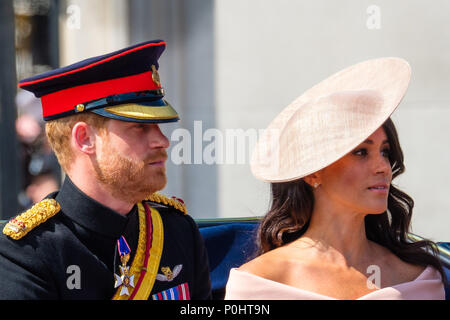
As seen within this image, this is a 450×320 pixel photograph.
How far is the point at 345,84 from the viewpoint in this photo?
2129 millimetres

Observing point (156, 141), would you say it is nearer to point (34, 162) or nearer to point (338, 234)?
point (338, 234)

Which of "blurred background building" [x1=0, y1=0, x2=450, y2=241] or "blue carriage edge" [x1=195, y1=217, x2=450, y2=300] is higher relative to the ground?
"blurred background building" [x1=0, y1=0, x2=450, y2=241]

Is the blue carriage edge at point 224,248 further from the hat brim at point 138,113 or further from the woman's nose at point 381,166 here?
the hat brim at point 138,113

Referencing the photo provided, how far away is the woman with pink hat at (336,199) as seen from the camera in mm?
1917

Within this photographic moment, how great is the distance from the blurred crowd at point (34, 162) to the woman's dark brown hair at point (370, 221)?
228cm

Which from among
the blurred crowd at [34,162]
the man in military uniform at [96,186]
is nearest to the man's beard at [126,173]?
the man in military uniform at [96,186]

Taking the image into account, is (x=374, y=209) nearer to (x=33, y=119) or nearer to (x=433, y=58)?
(x=433, y=58)

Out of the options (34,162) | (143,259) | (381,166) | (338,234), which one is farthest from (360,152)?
(34,162)

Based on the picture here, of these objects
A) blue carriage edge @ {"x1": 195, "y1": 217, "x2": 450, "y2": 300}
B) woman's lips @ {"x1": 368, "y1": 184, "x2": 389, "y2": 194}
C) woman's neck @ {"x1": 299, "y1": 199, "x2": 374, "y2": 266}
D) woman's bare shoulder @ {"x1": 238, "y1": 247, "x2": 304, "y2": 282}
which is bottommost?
blue carriage edge @ {"x1": 195, "y1": 217, "x2": 450, "y2": 300}

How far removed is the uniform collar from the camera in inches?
74.5

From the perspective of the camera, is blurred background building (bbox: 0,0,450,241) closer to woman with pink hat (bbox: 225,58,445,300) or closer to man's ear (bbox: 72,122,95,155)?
woman with pink hat (bbox: 225,58,445,300)

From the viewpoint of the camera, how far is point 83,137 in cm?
186

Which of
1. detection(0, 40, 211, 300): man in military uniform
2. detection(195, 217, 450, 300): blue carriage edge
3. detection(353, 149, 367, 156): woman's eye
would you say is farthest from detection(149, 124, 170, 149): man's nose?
detection(195, 217, 450, 300): blue carriage edge
